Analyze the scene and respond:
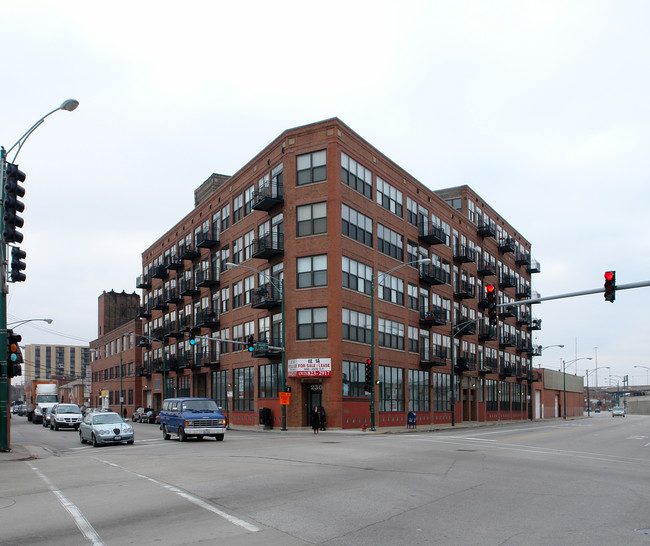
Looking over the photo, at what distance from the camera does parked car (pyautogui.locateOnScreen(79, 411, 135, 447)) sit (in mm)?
28516

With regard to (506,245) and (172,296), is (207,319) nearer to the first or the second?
(172,296)

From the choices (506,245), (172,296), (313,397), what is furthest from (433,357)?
(172,296)

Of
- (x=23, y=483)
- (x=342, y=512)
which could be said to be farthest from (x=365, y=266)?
(x=342, y=512)

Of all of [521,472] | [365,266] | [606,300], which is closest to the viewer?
[521,472]

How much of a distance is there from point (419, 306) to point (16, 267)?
3839cm

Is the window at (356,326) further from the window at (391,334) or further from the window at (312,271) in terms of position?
the window at (312,271)

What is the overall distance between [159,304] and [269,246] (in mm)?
29268

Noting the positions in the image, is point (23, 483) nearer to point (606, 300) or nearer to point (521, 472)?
point (521, 472)

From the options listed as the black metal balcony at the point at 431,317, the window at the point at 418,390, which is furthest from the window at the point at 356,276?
the window at the point at 418,390

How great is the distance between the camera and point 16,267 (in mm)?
19891

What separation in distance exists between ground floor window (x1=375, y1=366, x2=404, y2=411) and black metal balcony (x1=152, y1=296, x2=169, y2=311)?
1169 inches

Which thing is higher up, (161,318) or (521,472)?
(161,318)

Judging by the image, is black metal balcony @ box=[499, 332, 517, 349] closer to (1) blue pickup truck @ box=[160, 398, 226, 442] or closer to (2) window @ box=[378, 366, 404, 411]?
(2) window @ box=[378, 366, 404, 411]

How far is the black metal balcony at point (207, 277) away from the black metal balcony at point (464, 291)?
71.3ft
